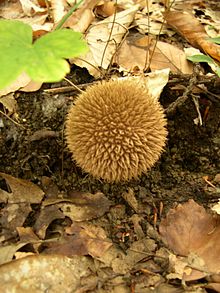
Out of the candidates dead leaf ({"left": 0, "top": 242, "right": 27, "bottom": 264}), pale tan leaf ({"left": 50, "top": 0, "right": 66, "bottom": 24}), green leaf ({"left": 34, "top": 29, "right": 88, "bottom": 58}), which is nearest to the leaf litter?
dead leaf ({"left": 0, "top": 242, "right": 27, "bottom": 264})

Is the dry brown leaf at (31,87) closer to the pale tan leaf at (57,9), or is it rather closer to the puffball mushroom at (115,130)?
the puffball mushroom at (115,130)

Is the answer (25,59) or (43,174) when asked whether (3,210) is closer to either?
(43,174)

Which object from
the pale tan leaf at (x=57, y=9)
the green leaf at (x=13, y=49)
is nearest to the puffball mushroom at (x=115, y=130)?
the green leaf at (x=13, y=49)

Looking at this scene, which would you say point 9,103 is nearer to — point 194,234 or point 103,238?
point 103,238

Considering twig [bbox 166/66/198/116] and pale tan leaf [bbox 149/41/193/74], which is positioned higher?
pale tan leaf [bbox 149/41/193/74]

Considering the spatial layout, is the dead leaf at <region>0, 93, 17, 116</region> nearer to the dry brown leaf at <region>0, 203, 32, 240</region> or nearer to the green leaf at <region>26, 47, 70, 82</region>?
the dry brown leaf at <region>0, 203, 32, 240</region>

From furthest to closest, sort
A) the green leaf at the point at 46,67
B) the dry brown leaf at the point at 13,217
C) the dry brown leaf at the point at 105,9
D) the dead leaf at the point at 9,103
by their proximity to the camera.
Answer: the dry brown leaf at the point at 105,9, the dead leaf at the point at 9,103, the dry brown leaf at the point at 13,217, the green leaf at the point at 46,67
